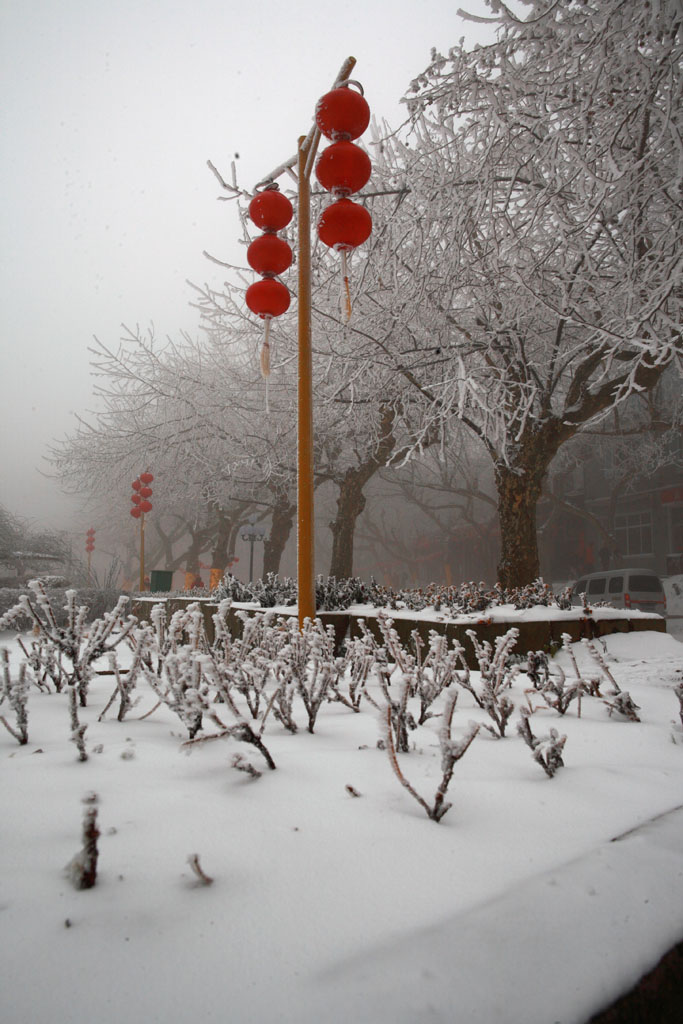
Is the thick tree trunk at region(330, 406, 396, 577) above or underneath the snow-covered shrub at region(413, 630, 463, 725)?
above

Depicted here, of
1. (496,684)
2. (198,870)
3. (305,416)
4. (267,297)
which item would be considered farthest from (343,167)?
(198,870)

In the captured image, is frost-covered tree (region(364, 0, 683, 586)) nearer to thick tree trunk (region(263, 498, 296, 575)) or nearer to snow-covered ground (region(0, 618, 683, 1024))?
snow-covered ground (region(0, 618, 683, 1024))

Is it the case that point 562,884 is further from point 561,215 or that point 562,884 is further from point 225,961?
point 561,215

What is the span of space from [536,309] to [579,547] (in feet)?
67.9

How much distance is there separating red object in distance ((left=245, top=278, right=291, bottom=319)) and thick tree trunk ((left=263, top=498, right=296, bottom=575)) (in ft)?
44.0

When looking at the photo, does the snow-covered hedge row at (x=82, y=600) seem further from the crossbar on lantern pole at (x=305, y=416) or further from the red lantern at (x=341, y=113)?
the red lantern at (x=341, y=113)

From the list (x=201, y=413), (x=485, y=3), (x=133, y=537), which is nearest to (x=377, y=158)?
(x=485, y=3)

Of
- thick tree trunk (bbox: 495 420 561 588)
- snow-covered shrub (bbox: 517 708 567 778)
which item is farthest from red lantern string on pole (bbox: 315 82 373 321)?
thick tree trunk (bbox: 495 420 561 588)

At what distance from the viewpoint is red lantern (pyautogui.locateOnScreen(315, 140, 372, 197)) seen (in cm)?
377

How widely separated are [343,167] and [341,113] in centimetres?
39

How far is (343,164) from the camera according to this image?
3.79 metres

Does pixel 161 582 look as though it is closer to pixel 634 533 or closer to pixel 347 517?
pixel 347 517

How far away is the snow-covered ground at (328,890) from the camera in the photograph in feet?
2.63

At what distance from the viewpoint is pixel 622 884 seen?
109 centimetres
